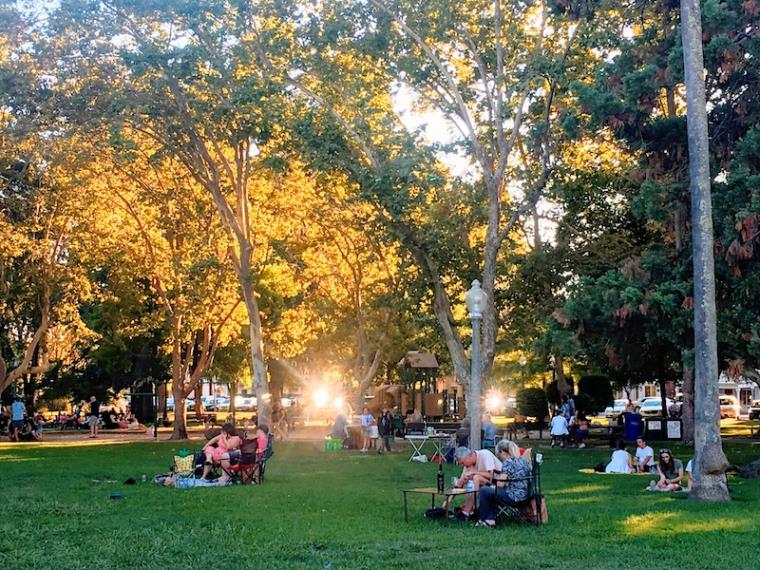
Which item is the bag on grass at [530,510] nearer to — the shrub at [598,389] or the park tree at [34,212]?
the park tree at [34,212]

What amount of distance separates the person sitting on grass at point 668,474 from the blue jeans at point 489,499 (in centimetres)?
553

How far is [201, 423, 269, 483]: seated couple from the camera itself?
17.9 meters

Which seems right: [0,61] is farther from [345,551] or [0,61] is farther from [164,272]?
[345,551]

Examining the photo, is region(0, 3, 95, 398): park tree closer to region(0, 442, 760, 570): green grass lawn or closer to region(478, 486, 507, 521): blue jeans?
Result: region(0, 442, 760, 570): green grass lawn

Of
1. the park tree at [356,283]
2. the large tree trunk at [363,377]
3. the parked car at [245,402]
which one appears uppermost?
the park tree at [356,283]

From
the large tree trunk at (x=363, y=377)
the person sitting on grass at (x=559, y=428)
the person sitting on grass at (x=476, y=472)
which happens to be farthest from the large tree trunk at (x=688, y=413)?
the person sitting on grass at (x=476, y=472)

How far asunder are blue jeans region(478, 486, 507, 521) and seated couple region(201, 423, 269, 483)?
22.6 feet

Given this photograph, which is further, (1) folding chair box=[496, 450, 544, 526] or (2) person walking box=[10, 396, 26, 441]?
(2) person walking box=[10, 396, 26, 441]

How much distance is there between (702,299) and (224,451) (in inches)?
364

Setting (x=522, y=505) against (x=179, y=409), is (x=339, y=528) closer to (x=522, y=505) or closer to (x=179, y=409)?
(x=522, y=505)

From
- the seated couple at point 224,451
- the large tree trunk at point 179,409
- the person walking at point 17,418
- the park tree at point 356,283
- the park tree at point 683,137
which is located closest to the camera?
the seated couple at point 224,451

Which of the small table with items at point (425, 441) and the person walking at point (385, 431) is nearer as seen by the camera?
the small table with items at point (425, 441)

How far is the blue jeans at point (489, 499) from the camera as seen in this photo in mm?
12383

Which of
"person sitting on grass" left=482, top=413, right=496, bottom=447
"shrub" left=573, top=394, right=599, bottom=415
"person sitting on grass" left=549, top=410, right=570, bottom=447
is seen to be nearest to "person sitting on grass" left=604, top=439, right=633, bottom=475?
"person sitting on grass" left=482, top=413, right=496, bottom=447
